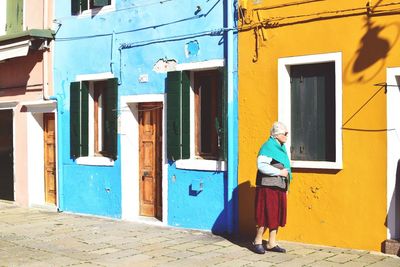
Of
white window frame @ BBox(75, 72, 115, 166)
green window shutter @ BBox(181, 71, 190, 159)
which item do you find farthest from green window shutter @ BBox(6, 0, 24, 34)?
green window shutter @ BBox(181, 71, 190, 159)

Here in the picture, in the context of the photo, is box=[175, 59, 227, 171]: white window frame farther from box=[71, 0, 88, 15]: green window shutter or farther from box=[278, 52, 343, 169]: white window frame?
box=[71, 0, 88, 15]: green window shutter

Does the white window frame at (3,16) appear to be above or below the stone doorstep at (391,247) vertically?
above

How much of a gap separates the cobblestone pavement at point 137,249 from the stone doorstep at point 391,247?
0.31 feet

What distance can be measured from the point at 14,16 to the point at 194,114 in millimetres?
6223

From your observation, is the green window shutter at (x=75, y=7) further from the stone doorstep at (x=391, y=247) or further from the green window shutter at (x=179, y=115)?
the stone doorstep at (x=391, y=247)

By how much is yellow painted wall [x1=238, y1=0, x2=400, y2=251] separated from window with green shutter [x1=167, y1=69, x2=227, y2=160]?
0.89 metres

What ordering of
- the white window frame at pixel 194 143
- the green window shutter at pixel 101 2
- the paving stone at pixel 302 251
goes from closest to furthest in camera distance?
1. the paving stone at pixel 302 251
2. the white window frame at pixel 194 143
3. the green window shutter at pixel 101 2

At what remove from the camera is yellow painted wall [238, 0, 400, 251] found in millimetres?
7895

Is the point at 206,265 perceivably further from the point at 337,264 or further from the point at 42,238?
the point at 42,238

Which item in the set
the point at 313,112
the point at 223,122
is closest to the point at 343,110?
the point at 313,112

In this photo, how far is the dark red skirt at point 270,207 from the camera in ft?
26.1

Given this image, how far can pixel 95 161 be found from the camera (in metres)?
11.8

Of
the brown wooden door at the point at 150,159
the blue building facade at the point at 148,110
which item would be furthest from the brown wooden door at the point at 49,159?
the brown wooden door at the point at 150,159

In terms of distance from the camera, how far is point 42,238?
31.6ft
